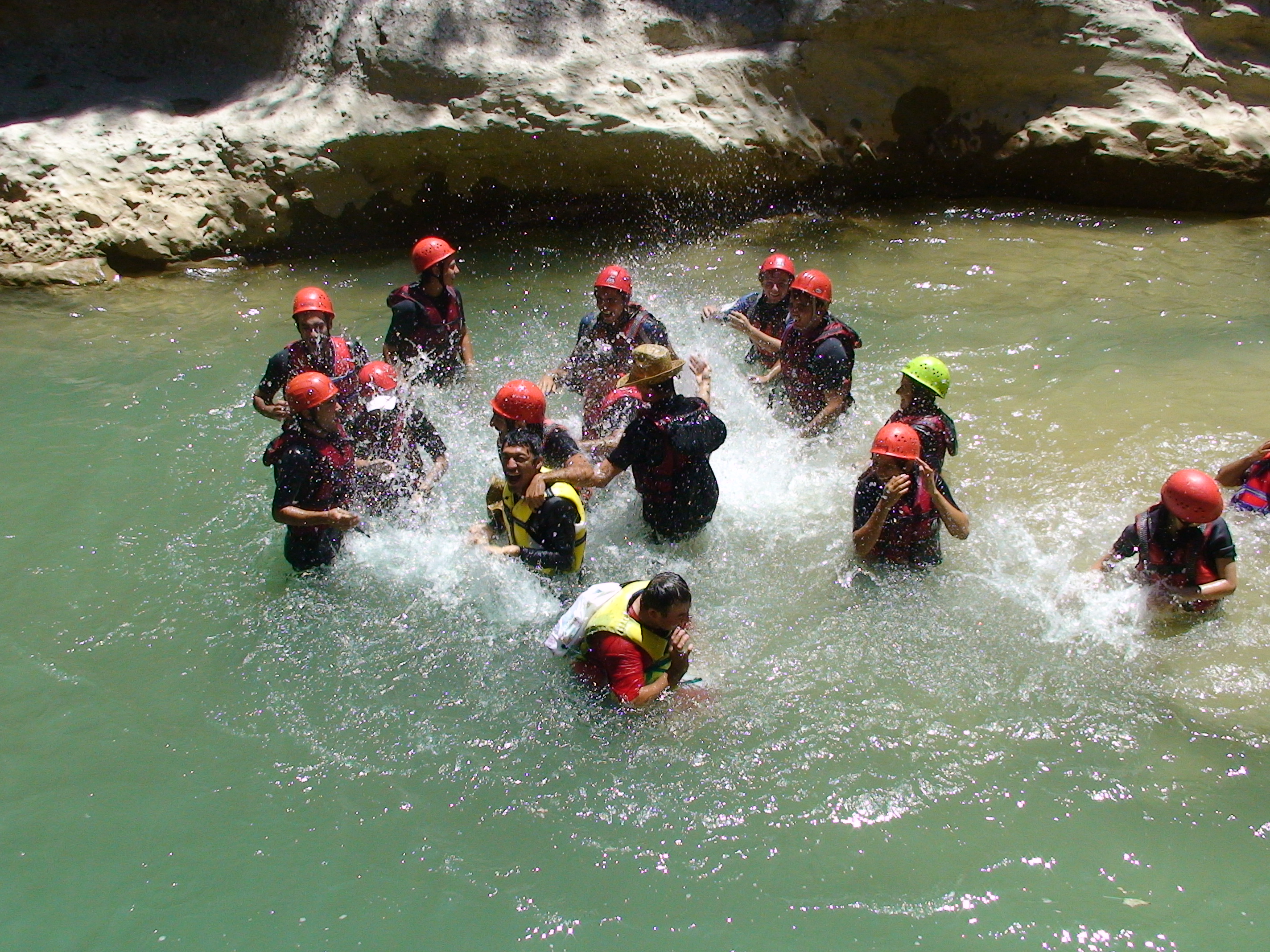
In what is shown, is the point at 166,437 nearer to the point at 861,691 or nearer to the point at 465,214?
the point at 465,214

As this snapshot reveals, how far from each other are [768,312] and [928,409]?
242 centimetres

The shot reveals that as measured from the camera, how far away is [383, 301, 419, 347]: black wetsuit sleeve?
7391mm

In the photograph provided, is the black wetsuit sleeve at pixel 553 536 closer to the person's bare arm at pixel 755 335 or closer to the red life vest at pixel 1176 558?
the red life vest at pixel 1176 558

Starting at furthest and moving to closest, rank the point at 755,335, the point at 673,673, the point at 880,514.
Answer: the point at 755,335, the point at 880,514, the point at 673,673

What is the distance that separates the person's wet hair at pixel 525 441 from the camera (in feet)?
16.5

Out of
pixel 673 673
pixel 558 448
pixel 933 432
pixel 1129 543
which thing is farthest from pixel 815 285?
pixel 673 673

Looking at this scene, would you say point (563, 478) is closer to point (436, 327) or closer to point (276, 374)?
point (276, 374)

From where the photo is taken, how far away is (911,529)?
18.1ft

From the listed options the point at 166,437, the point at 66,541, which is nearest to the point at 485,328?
the point at 166,437

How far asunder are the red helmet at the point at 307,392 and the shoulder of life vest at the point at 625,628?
216 centimetres

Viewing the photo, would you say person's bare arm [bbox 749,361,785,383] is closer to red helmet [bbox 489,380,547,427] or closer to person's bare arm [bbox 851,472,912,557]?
person's bare arm [bbox 851,472,912,557]

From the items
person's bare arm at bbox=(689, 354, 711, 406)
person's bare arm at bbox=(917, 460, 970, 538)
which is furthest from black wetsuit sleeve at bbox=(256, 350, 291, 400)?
person's bare arm at bbox=(917, 460, 970, 538)

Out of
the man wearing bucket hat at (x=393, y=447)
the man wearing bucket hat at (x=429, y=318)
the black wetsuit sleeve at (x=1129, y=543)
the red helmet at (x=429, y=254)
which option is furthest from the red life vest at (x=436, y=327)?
the black wetsuit sleeve at (x=1129, y=543)

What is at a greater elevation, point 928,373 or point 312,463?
point 928,373
